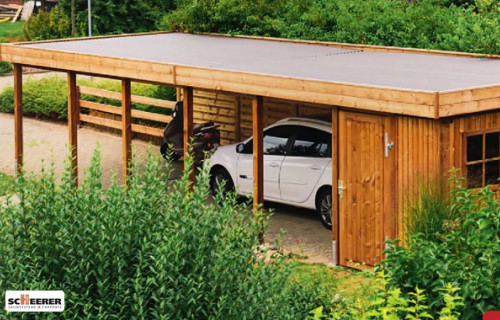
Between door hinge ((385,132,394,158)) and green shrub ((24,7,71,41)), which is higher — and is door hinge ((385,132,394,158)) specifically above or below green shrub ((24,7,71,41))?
below

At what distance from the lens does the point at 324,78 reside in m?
15.3

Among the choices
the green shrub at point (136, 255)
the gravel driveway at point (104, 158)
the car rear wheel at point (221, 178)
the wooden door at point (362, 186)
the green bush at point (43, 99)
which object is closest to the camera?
the green shrub at point (136, 255)

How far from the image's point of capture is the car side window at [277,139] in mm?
17781

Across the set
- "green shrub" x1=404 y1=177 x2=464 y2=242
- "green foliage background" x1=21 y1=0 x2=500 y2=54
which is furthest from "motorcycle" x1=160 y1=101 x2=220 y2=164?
"green shrub" x1=404 y1=177 x2=464 y2=242

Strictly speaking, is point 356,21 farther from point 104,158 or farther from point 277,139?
point 104,158

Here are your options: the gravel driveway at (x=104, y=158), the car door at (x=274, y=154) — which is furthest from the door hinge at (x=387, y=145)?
the car door at (x=274, y=154)

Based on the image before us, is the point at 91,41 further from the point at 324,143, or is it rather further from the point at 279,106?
the point at 324,143

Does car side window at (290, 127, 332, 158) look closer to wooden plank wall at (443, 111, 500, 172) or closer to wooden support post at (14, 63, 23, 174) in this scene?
wooden plank wall at (443, 111, 500, 172)

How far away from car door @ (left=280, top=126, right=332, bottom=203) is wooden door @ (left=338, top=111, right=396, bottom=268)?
2.11m

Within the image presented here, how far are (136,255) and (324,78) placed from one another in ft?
23.1

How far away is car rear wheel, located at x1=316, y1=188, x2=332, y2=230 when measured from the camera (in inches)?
663

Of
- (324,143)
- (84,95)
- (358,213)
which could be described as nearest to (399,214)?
(358,213)

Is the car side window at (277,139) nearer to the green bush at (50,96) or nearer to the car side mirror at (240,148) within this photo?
the car side mirror at (240,148)

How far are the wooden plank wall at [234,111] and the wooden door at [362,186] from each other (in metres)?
6.43
